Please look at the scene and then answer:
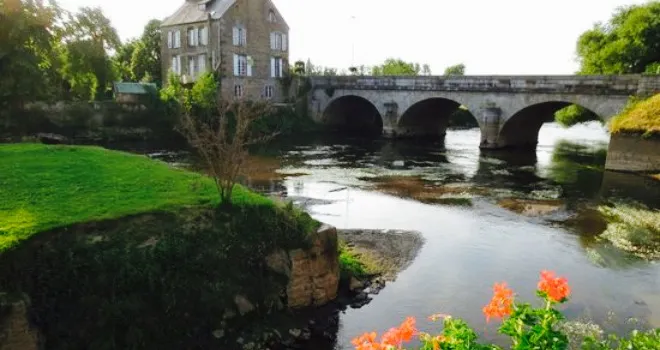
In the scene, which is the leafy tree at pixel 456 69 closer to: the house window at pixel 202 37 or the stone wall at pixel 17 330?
the house window at pixel 202 37

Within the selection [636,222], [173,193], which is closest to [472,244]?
[636,222]

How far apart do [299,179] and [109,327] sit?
20453mm

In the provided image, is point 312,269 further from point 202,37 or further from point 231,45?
point 202,37

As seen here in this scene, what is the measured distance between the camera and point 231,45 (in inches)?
2005

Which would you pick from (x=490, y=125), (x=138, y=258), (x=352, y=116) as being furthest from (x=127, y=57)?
(x=138, y=258)

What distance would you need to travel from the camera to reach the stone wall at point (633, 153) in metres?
29.6

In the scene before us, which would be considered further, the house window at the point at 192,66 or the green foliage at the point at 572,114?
the house window at the point at 192,66

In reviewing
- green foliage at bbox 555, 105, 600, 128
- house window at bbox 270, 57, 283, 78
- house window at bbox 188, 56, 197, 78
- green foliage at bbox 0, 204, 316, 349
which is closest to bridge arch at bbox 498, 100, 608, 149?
green foliage at bbox 555, 105, 600, 128

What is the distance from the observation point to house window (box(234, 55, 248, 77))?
51.7 meters

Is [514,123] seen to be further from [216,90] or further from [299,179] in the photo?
[216,90]

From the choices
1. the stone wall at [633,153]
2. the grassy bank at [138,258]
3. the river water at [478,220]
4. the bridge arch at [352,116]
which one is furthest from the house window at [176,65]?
the grassy bank at [138,258]

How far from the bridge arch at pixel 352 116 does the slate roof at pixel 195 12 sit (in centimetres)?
1509

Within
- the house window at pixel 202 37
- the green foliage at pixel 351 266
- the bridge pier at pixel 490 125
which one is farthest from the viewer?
the house window at pixel 202 37

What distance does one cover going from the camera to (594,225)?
2083 cm
